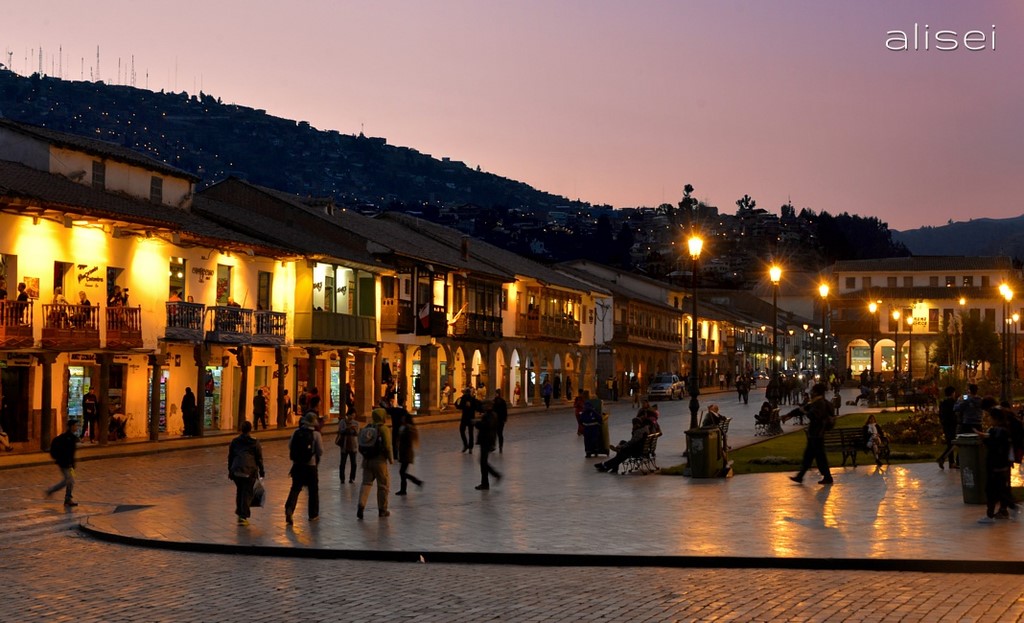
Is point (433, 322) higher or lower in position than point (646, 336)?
lower

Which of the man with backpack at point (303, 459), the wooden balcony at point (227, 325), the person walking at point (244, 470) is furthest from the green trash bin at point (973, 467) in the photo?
the wooden balcony at point (227, 325)

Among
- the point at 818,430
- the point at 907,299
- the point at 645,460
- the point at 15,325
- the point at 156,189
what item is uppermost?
the point at 907,299

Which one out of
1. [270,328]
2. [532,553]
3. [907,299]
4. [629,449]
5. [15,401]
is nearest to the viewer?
[532,553]

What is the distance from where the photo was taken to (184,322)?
43.7 meters

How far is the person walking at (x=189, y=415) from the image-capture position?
1735 inches

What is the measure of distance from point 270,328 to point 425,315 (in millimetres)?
15138

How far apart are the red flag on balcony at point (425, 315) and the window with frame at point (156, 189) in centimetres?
1807

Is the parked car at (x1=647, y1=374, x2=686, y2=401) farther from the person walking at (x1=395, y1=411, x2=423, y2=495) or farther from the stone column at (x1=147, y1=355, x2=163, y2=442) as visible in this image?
the person walking at (x1=395, y1=411, x2=423, y2=495)

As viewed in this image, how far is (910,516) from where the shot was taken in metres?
18.8

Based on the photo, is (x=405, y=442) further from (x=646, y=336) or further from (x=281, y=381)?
(x=646, y=336)

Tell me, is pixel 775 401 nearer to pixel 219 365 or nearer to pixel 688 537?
pixel 219 365

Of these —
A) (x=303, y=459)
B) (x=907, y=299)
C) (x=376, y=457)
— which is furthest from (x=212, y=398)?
(x=907, y=299)

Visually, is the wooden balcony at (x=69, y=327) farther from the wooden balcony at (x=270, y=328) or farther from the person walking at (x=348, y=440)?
the person walking at (x=348, y=440)

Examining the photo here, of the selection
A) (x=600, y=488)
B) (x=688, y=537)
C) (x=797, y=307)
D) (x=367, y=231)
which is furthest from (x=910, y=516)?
(x=797, y=307)
